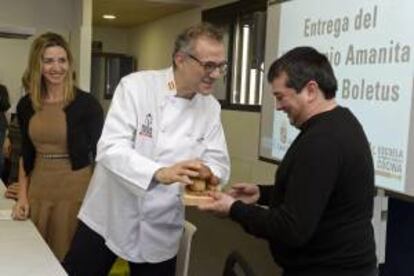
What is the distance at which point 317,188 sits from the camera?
126 cm

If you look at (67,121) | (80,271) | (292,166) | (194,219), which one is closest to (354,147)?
(292,166)

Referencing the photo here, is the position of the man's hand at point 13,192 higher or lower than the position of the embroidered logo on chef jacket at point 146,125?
lower

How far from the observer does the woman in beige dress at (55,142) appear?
2.03 meters

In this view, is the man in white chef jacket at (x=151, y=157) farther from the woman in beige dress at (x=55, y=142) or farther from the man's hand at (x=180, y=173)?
A: the woman in beige dress at (x=55, y=142)

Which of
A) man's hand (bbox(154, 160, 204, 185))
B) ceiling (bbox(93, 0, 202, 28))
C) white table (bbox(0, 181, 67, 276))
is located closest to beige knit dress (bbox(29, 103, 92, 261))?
white table (bbox(0, 181, 67, 276))

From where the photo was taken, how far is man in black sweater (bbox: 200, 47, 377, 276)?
127 cm

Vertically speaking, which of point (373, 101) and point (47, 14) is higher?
point (47, 14)

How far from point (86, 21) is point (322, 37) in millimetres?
3284

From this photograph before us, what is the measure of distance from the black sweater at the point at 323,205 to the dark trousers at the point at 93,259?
0.47 m

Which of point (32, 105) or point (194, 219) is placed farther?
point (194, 219)

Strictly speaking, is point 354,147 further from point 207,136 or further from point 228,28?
point 228,28

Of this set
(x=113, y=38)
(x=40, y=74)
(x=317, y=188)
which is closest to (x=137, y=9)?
(x=113, y=38)

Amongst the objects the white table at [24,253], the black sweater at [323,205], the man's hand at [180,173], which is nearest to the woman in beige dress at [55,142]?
the white table at [24,253]

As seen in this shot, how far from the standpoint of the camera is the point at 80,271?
1.80m
